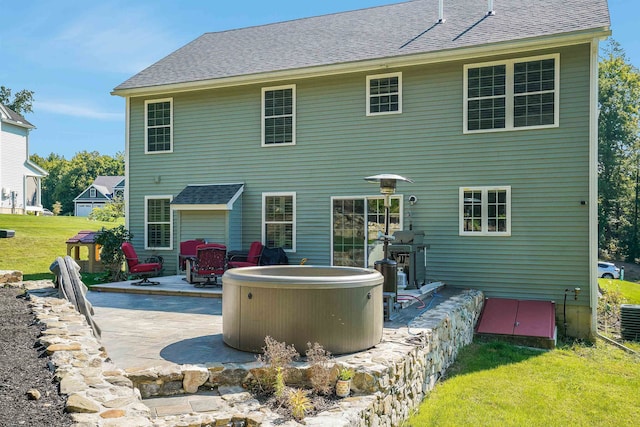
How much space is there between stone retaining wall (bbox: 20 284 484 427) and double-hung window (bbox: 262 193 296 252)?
17.8 feet

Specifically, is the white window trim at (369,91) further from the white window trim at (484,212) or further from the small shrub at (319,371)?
the small shrub at (319,371)

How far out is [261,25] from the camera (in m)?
14.6

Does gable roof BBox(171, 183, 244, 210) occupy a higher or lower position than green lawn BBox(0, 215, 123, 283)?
higher

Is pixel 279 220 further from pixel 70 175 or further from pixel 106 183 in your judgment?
pixel 70 175

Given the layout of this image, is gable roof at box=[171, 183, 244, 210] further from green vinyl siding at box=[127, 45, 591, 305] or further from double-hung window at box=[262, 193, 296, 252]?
double-hung window at box=[262, 193, 296, 252]

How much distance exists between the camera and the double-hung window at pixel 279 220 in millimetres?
10961

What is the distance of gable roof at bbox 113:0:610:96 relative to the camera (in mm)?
9078

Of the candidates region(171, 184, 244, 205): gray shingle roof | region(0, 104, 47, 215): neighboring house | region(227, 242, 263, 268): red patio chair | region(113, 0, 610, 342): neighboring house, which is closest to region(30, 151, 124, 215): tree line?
region(0, 104, 47, 215): neighboring house

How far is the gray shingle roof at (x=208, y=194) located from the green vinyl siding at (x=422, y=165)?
0.23 m

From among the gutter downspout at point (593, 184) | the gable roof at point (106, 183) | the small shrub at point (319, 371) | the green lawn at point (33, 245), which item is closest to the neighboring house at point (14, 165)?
the green lawn at point (33, 245)

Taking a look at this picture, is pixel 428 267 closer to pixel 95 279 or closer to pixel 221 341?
pixel 221 341

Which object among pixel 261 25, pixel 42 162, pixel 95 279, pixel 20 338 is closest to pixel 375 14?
pixel 261 25

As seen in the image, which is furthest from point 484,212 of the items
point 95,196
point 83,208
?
point 83,208

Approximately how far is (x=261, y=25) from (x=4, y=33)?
85.6ft
